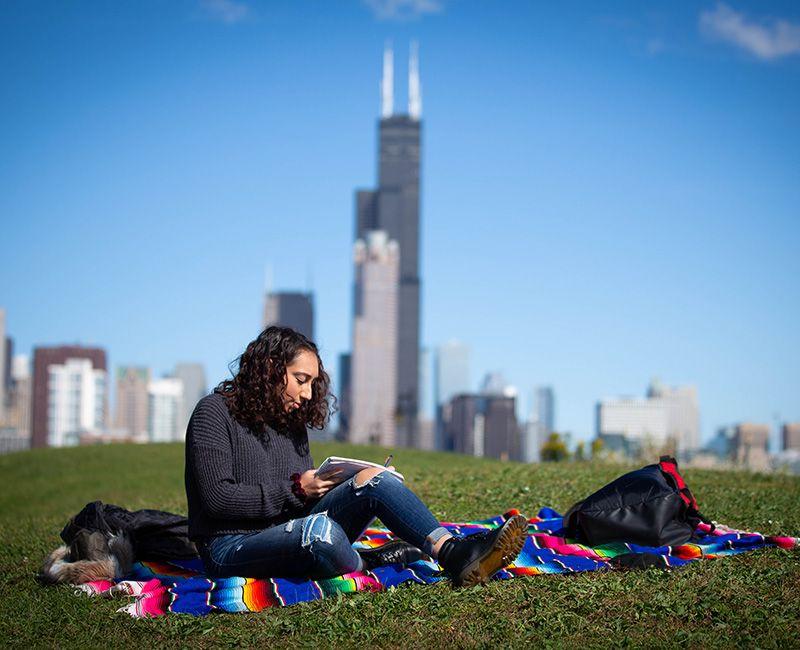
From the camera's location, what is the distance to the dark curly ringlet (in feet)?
18.0

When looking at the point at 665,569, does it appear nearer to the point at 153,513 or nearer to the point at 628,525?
the point at 628,525

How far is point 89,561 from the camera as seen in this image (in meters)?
5.84

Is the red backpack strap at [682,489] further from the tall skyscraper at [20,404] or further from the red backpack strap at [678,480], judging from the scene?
the tall skyscraper at [20,404]

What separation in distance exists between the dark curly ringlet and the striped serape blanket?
0.87 metres

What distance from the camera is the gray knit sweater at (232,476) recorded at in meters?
5.26

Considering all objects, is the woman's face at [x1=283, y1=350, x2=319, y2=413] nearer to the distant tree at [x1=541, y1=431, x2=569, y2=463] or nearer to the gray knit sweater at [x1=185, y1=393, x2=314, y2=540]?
the gray knit sweater at [x1=185, y1=393, x2=314, y2=540]

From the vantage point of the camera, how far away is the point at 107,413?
620 ft

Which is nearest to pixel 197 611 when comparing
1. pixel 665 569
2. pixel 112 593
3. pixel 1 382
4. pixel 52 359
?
pixel 112 593

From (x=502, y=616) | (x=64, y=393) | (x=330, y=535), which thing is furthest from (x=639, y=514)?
(x=64, y=393)

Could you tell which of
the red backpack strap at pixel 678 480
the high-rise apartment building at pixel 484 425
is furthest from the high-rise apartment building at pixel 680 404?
the red backpack strap at pixel 678 480

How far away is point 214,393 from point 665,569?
266 centimetres

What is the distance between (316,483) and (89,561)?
153cm

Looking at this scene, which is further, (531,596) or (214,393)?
(214,393)

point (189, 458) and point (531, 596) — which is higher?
point (189, 458)
